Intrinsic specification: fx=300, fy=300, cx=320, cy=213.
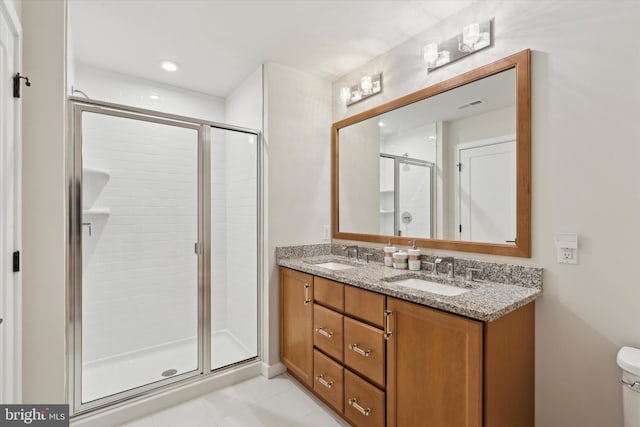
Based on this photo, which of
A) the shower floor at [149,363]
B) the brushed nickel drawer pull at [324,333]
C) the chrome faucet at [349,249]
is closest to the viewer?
the brushed nickel drawer pull at [324,333]

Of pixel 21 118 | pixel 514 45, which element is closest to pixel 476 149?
pixel 514 45

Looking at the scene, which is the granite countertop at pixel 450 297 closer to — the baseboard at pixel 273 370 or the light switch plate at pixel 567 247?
the light switch plate at pixel 567 247

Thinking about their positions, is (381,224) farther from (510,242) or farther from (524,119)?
(524,119)

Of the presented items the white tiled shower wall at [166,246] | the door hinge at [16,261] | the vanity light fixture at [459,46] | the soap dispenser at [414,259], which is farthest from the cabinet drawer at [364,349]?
the vanity light fixture at [459,46]

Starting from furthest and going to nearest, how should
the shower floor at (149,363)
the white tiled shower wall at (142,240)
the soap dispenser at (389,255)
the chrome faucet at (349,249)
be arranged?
the chrome faucet at (349,249) → the white tiled shower wall at (142,240) → the soap dispenser at (389,255) → the shower floor at (149,363)

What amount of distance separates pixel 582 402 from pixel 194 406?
224 cm

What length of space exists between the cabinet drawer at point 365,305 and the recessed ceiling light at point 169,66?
2.34 metres

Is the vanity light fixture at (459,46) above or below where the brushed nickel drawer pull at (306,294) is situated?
above

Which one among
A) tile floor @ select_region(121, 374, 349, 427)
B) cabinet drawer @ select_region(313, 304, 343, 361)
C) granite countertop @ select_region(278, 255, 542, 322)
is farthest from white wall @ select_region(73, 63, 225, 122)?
tile floor @ select_region(121, 374, 349, 427)

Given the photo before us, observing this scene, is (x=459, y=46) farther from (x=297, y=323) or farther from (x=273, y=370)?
(x=273, y=370)

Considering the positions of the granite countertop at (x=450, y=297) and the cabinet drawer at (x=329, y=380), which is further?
the cabinet drawer at (x=329, y=380)

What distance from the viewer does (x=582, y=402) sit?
138 centimetres

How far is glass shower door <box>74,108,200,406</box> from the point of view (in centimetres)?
232

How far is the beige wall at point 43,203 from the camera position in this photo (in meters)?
1.36
